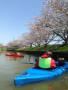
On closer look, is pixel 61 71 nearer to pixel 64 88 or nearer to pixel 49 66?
pixel 49 66

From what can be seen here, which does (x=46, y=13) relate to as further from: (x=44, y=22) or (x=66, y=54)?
(x=66, y=54)

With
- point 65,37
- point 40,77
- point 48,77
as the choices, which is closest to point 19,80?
point 40,77

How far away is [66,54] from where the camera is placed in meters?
24.9

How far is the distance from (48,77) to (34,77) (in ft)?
3.99

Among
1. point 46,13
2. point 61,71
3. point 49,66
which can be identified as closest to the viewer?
point 49,66

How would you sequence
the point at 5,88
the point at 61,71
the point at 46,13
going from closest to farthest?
the point at 5,88
the point at 61,71
the point at 46,13

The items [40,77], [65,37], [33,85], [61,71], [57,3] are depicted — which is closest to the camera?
[33,85]

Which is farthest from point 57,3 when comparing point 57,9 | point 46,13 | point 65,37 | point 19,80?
point 19,80

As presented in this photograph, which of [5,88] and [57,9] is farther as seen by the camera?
[57,9]

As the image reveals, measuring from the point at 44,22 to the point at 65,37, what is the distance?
5.37 meters

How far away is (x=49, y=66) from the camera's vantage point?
9891mm

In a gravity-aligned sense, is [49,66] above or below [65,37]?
below

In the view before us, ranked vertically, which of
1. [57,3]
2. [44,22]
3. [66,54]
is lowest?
[66,54]

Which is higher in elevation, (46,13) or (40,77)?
(46,13)
